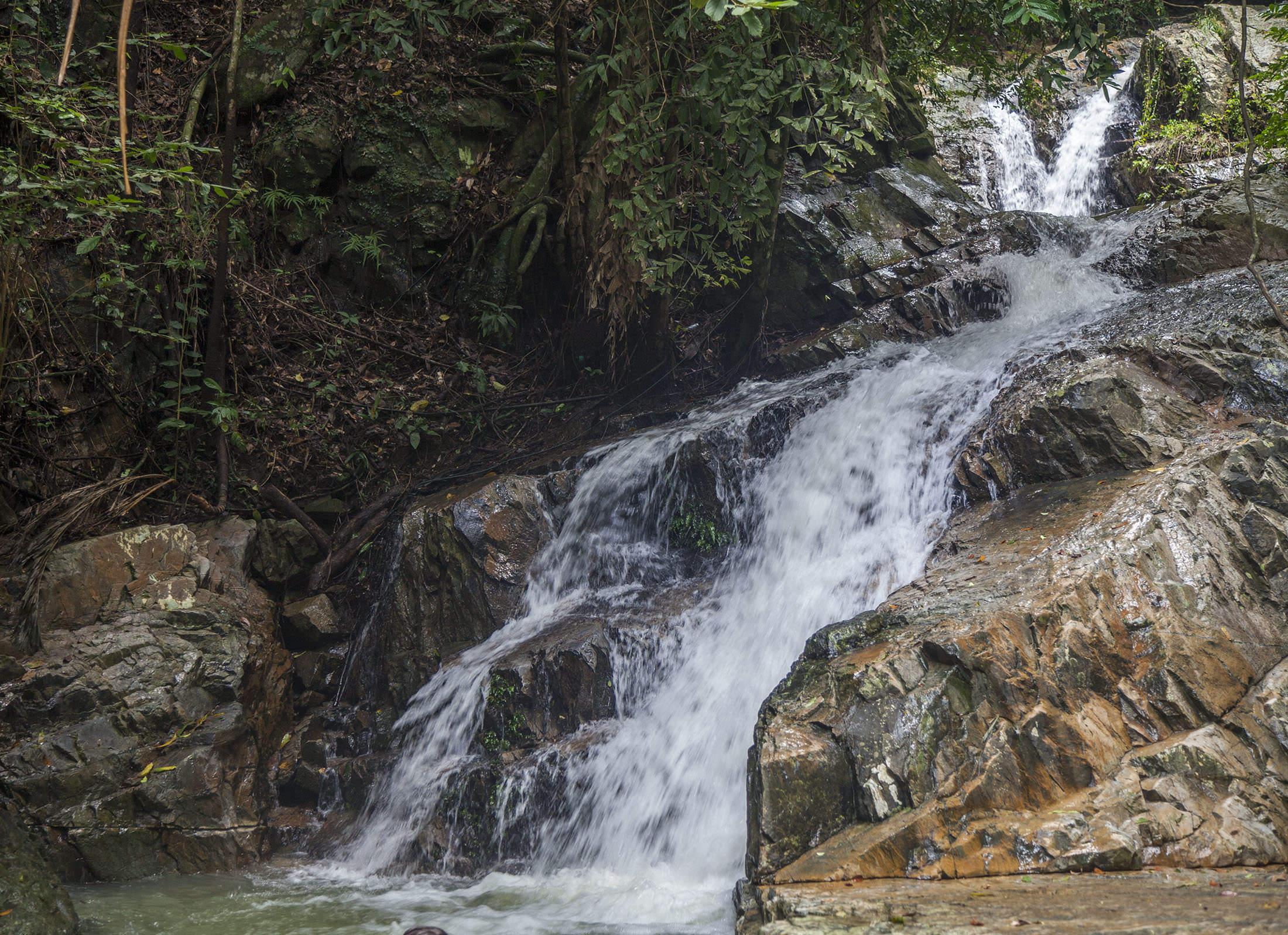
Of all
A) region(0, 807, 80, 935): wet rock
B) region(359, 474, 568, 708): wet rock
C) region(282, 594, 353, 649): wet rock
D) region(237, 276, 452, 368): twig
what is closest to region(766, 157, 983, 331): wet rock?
region(237, 276, 452, 368): twig

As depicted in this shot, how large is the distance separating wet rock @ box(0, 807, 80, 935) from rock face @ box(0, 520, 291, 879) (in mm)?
1072

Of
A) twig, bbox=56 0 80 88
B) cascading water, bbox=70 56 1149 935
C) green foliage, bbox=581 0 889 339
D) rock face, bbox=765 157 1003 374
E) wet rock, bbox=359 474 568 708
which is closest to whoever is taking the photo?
twig, bbox=56 0 80 88

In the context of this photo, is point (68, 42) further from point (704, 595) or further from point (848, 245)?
point (848, 245)

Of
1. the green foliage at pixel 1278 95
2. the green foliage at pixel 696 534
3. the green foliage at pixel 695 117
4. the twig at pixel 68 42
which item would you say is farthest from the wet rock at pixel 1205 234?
the twig at pixel 68 42

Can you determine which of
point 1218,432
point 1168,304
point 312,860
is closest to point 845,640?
point 1218,432

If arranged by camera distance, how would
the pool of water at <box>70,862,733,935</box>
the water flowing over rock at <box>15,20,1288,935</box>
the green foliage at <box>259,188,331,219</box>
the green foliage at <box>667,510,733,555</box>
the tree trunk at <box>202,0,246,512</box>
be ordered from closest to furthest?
1. the water flowing over rock at <box>15,20,1288,935</box>
2. the pool of water at <box>70,862,733,935</box>
3. the tree trunk at <box>202,0,246,512</box>
4. the green foliage at <box>667,510,733,555</box>
5. the green foliage at <box>259,188,331,219</box>

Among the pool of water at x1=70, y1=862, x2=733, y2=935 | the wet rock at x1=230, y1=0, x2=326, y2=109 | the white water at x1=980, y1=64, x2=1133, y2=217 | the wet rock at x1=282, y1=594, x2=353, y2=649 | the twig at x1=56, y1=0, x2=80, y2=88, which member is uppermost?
the wet rock at x1=230, y1=0, x2=326, y2=109

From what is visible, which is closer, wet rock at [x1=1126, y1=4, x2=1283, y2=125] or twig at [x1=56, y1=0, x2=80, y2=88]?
twig at [x1=56, y1=0, x2=80, y2=88]

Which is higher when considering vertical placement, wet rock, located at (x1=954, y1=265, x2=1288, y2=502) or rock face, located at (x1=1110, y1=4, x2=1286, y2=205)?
rock face, located at (x1=1110, y1=4, x2=1286, y2=205)

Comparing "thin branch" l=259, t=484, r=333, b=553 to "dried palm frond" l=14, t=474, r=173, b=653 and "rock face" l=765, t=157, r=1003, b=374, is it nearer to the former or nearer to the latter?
"dried palm frond" l=14, t=474, r=173, b=653

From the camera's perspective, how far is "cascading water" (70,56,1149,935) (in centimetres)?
418

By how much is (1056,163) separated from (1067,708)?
9.62 meters

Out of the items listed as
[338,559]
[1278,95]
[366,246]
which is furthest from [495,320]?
[1278,95]

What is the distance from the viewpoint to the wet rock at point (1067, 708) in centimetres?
285
